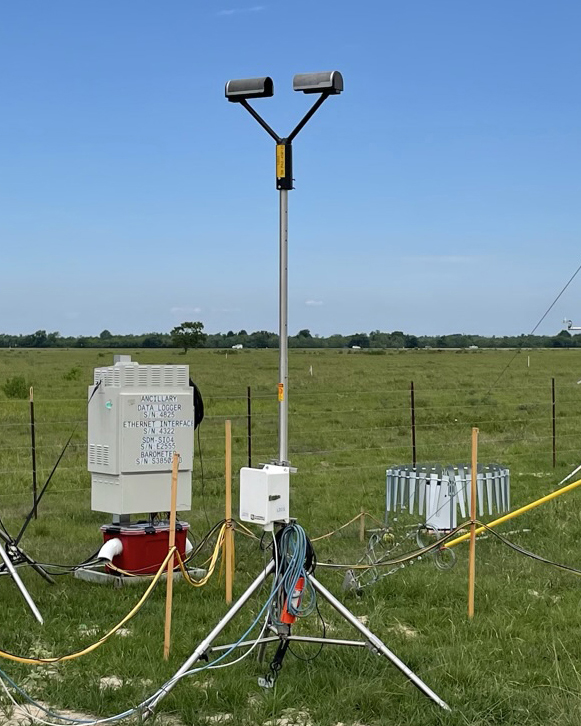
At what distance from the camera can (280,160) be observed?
6227mm

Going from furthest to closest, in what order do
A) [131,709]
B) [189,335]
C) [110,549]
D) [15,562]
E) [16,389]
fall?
[189,335] < [16,389] < [110,549] < [15,562] < [131,709]

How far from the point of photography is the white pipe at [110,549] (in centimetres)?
847

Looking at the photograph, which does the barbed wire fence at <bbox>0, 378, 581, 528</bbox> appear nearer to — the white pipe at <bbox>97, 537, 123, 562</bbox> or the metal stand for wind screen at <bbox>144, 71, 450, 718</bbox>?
the white pipe at <bbox>97, 537, 123, 562</bbox>

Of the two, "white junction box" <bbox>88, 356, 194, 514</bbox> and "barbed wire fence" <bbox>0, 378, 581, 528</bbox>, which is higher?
"white junction box" <bbox>88, 356, 194, 514</bbox>

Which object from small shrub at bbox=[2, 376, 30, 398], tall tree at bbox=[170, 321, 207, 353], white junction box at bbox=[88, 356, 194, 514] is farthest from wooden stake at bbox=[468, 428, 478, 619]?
tall tree at bbox=[170, 321, 207, 353]

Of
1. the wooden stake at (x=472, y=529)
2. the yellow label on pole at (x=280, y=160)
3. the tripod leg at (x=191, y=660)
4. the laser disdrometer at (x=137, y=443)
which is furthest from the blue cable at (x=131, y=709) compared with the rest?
the laser disdrometer at (x=137, y=443)

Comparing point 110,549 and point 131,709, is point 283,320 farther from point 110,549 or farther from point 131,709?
point 110,549

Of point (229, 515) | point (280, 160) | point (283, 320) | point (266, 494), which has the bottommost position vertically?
point (229, 515)

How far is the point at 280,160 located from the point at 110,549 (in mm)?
3909

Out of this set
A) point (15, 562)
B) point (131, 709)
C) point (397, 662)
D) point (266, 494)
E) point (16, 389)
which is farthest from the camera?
point (16, 389)

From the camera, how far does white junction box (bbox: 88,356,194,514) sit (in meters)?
8.59

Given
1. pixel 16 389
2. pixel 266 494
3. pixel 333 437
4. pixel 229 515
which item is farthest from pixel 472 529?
pixel 16 389

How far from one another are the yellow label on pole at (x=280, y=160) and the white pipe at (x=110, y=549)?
3.83m

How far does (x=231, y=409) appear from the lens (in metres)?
25.5
